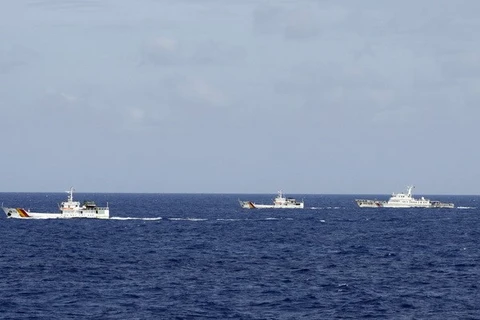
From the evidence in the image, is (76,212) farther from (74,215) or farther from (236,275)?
(236,275)

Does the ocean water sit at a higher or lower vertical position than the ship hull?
lower

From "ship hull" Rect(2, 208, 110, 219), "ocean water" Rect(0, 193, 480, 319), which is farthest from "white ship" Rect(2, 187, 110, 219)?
"ocean water" Rect(0, 193, 480, 319)

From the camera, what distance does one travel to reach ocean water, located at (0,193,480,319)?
72125mm

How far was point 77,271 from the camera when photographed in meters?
96.1

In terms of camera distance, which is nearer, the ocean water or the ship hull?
the ocean water

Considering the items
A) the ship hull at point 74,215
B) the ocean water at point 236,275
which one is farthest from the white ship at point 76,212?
the ocean water at point 236,275

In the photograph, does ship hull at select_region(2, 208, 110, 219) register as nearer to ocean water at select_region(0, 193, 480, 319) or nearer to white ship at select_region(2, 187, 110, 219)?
white ship at select_region(2, 187, 110, 219)

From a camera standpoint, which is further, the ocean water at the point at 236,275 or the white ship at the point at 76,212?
the white ship at the point at 76,212

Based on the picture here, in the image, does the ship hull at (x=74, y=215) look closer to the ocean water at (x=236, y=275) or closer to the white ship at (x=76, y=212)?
the white ship at (x=76, y=212)

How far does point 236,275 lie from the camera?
93188mm

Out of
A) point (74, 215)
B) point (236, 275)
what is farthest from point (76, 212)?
point (236, 275)

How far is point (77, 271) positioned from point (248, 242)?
1863 inches

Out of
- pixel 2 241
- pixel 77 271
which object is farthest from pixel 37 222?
pixel 77 271

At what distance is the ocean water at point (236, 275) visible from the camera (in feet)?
237
